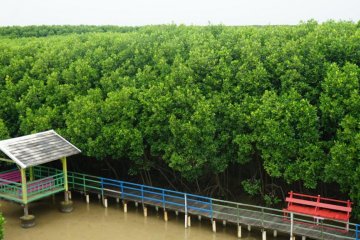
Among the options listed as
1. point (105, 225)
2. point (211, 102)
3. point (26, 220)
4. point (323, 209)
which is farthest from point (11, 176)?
point (323, 209)

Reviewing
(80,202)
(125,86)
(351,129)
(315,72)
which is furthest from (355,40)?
(80,202)

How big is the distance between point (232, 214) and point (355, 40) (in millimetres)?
8254

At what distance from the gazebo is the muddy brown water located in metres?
0.66

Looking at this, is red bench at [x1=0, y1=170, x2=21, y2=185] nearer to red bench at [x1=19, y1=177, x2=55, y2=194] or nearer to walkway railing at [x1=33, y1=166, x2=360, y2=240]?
walkway railing at [x1=33, y1=166, x2=360, y2=240]

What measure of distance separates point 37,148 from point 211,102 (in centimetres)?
759

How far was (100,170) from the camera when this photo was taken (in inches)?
970

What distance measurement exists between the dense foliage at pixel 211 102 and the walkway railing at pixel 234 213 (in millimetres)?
1172

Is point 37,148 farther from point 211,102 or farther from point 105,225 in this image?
point 211,102

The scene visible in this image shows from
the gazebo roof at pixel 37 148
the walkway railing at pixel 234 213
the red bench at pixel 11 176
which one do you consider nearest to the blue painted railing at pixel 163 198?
the walkway railing at pixel 234 213

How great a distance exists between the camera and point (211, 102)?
60.8 feet

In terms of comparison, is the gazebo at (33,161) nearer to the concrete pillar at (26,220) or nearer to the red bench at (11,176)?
the concrete pillar at (26,220)

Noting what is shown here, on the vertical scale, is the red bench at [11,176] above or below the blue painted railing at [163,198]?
above

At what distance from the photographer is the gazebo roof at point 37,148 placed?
17891mm

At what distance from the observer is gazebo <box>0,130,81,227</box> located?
18031 millimetres
